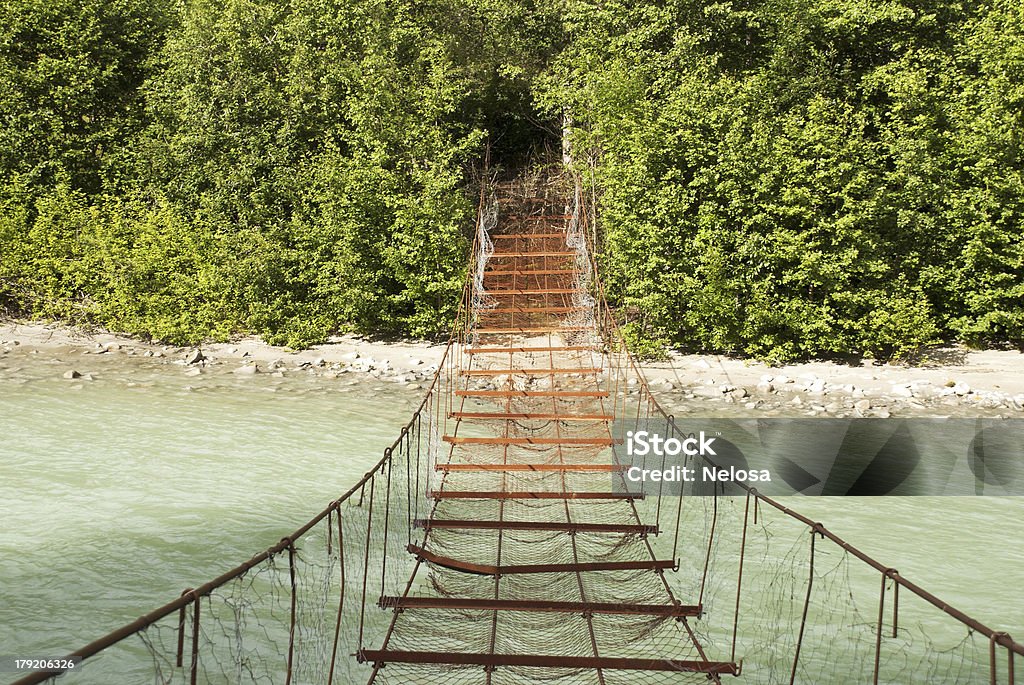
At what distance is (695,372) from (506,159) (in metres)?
5.96

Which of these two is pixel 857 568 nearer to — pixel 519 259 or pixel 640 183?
pixel 640 183

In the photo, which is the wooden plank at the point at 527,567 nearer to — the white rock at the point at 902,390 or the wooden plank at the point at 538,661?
the wooden plank at the point at 538,661

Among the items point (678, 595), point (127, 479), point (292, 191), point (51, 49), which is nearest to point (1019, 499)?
point (678, 595)

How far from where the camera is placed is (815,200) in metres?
10.8

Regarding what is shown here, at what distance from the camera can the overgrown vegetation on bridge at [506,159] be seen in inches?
428

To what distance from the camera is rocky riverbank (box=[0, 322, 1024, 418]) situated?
368 inches

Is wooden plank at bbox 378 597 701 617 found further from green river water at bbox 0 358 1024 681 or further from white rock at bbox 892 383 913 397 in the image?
white rock at bbox 892 383 913 397

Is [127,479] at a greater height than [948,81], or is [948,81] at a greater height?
[948,81]

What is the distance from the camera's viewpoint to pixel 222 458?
7.50 meters

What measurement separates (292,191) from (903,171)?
27.6 ft

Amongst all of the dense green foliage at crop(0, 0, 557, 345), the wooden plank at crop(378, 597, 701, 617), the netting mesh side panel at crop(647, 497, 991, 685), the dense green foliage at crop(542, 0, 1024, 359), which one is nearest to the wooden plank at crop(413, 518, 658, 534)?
the netting mesh side panel at crop(647, 497, 991, 685)

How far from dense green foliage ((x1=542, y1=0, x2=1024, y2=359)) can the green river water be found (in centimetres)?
410

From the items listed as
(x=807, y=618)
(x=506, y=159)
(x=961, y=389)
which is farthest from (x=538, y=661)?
(x=506, y=159)

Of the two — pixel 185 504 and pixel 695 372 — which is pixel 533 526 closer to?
pixel 185 504
